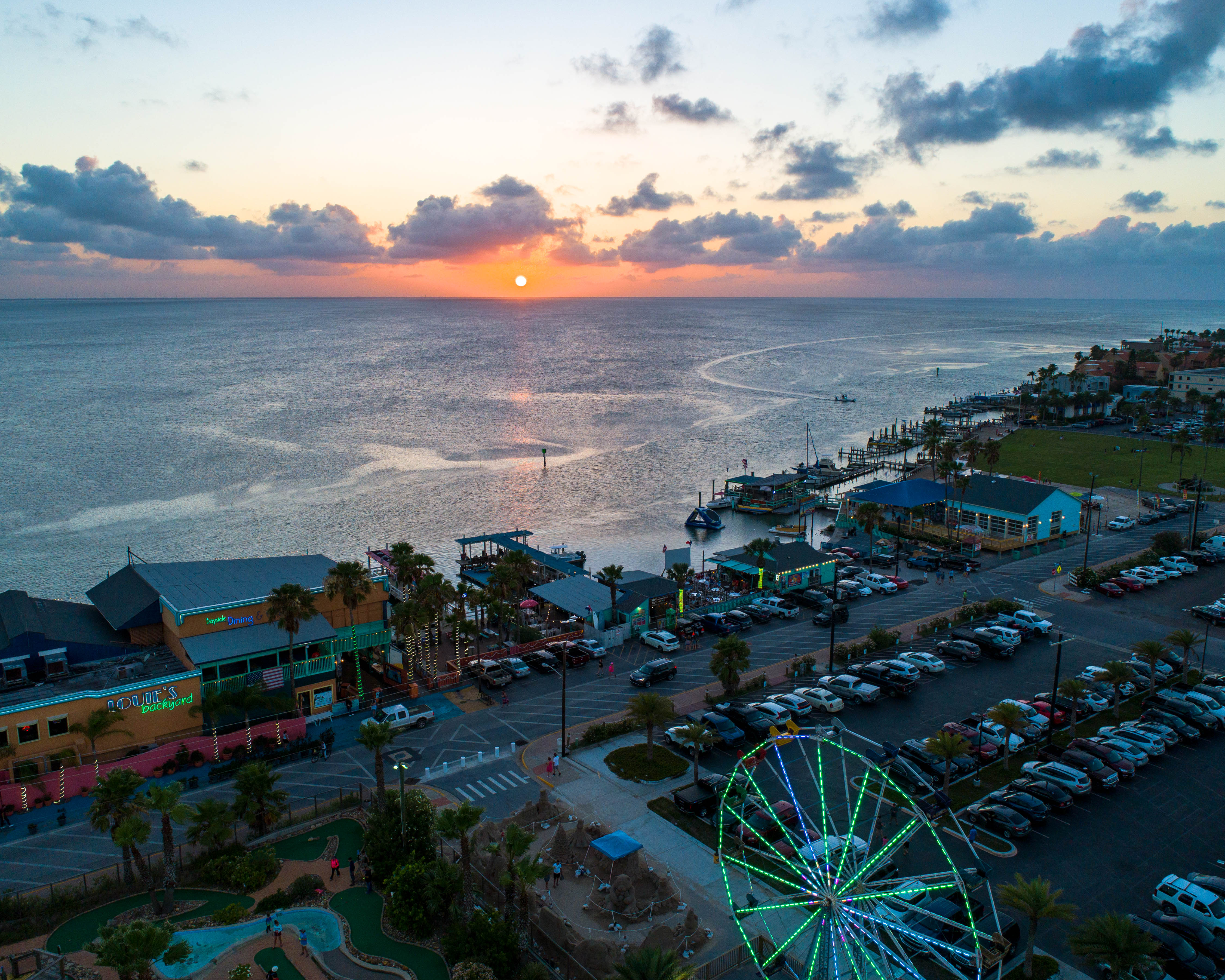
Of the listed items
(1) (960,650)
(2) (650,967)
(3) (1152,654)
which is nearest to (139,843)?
(2) (650,967)

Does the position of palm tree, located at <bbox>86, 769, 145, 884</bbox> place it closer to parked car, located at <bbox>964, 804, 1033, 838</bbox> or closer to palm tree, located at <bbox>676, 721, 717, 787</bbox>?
palm tree, located at <bbox>676, 721, 717, 787</bbox>

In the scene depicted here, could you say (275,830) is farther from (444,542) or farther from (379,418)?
(379,418)

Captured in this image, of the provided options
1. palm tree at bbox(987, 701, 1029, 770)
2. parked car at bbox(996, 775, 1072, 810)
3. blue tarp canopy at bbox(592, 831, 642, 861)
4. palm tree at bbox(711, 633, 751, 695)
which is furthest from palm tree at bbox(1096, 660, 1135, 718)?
blue tarp canopy at bbox(592, 831, 642, 861)

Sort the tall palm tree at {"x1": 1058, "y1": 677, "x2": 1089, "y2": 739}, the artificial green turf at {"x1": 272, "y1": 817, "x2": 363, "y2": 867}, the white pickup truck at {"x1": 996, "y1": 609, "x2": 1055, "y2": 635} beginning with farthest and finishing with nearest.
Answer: the white pickup truck at {"x1": 996, "y1": 609, "x2": 1055, "y2": 635}, the tall palm tree at {"x1": 1058, "y1": 677, "x2": 1089, "y2": 739}, the artificial green turf at {"x1": 272, "y1": 817, "x2": 363, "y2": 867}

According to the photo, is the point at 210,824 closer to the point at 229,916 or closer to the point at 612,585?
the point at 229,916

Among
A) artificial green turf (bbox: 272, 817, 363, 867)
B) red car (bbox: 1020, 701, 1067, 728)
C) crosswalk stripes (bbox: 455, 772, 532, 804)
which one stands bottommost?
artificial green turf (bbox: 272, 817, 363, 867)

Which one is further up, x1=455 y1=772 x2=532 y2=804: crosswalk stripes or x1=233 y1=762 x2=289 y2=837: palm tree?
x1=233 y1=762 x2=289 y2=837: palm tree

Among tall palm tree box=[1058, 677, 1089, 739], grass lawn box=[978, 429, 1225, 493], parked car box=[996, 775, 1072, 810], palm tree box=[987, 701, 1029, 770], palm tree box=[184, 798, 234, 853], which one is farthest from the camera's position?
grass lawn box=[978, 429, 1225, 493]

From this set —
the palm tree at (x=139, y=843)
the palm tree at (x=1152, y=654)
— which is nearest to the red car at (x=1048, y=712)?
the palm tree at (x=1152, y=654)

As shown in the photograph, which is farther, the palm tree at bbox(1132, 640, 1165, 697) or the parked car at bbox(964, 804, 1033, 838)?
the palm tree at bbox(1132, 640, 1165, 697)
